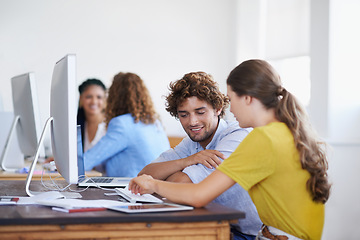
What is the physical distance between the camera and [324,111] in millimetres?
3541

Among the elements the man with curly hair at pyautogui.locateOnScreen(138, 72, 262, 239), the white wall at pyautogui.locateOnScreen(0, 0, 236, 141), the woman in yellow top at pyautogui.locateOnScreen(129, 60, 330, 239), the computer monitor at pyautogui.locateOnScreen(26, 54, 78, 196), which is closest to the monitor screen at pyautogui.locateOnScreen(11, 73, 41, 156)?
the man with curly hair at pyautogui.locateOnScreen(138, 72, 262, 239)

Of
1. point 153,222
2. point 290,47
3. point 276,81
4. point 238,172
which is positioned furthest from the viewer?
point 290,47

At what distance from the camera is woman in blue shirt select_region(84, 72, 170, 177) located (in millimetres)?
3096

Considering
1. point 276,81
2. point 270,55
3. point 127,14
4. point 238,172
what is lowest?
point 238,172

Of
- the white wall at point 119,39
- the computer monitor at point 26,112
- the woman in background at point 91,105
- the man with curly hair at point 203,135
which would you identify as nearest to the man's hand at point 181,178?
the man with curly hair at point 203,135

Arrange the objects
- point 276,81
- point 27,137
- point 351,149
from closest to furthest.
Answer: point 276,81 < point 27,137 < point 351,149

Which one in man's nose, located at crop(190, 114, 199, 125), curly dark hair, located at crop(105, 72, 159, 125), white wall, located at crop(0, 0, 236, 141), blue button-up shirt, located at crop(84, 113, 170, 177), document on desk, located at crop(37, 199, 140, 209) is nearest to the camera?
document on desk, located at crop(37, 199, 140, 209)

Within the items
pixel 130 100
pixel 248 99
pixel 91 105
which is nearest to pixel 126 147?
pixel 130 100

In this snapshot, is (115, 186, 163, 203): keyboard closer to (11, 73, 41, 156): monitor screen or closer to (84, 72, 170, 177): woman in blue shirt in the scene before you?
(11, 73, 41, 156): monitor screen

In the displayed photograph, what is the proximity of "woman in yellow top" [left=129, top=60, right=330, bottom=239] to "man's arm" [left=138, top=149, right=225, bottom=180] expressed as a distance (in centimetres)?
27

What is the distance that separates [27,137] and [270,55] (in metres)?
2.74

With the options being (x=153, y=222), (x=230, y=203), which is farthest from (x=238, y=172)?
(x=230, y=203)

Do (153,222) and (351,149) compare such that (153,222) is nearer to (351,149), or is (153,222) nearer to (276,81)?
(276,81)

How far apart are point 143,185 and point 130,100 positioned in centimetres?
160
